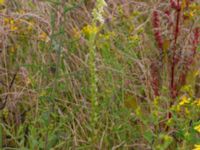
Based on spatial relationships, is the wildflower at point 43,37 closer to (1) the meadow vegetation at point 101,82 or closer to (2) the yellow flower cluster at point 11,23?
(1) the meadow vegetation at point 101,82

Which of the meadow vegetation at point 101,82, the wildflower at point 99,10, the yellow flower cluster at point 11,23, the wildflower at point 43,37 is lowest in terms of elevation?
the meadow vegetation at point 101,82

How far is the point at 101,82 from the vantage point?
281cm

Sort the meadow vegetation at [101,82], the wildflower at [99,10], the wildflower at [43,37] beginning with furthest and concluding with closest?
the wildflower at [43,37], the meadow vegetation at [101,82], the wildflower at [99,10]

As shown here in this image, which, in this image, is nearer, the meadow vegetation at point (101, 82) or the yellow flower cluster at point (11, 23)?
the meadow vegetation at point (101, 82)

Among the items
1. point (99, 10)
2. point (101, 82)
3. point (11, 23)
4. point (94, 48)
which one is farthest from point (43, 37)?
point (99, 10)

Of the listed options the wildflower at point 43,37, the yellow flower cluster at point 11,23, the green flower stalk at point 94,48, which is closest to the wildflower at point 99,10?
the green flower stalk at point 94,48

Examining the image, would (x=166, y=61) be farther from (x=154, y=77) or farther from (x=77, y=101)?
(x=77, y=101)

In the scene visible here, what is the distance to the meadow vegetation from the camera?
2463 millimetres

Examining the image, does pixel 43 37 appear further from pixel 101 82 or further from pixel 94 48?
pixel 94 48

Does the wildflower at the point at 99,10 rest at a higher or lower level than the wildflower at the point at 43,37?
higher

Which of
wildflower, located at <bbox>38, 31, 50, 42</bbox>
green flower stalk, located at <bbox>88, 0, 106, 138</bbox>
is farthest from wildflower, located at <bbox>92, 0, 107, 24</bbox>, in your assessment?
wildflower, located at <bbox>38, 31, 50, 42</bbox>

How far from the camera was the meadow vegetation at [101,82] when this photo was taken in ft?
8.08

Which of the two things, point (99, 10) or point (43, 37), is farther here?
point (43, 37)

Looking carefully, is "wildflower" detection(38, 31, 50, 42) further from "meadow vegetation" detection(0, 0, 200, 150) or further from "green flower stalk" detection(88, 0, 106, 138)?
"green flower stalk" detection(88, 0, 106, 138)
